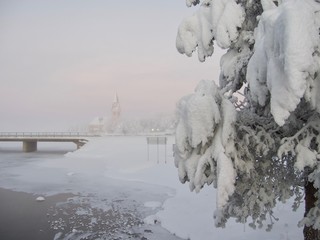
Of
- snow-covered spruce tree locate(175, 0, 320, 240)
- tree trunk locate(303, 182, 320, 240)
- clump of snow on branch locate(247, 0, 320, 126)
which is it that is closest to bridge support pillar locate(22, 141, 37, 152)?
snow-covered spruce tree locate(175, 0, 320, 240)

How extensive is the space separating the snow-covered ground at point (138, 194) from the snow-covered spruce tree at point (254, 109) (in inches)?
Answer: 230

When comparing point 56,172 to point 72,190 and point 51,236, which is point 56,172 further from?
point 51,236

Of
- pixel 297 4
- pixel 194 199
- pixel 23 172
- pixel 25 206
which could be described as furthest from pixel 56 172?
pixel 297 4

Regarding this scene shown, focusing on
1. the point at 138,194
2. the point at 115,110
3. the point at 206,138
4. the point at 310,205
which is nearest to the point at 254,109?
the point at 206,138

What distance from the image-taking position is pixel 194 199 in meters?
18.7

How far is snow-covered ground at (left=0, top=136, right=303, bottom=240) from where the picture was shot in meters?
13.0

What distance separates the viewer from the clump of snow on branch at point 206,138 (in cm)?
509

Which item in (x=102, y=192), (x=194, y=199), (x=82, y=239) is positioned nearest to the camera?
(x=82, y=239)

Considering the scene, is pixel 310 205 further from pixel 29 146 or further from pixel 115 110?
pixel 115 110

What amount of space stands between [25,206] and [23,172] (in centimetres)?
1682

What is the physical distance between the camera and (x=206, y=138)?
17.2ft

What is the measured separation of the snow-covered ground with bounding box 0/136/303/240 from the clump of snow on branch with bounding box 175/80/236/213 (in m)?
6.94

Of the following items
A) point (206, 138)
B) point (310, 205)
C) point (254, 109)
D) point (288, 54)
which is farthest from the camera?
point (310, 205)

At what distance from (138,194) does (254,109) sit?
17858 mm
